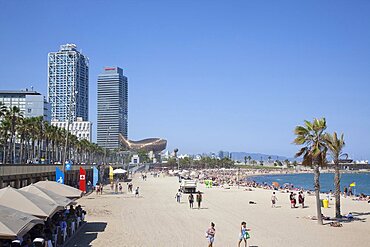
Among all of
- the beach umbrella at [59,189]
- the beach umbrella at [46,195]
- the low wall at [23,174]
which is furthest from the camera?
the low wall at [23,174]

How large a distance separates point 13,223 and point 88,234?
927cm

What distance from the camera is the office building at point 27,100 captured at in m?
142

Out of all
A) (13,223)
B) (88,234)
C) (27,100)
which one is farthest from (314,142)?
(27,100)

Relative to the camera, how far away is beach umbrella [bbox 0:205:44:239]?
10.0 meters

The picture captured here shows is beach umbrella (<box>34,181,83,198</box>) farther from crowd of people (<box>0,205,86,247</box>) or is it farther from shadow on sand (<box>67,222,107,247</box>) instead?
shadow on sand (<box>67,222,107,247</box>)

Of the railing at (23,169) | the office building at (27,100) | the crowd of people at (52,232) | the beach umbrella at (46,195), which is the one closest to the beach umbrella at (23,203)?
the crowd of people at (52,232)

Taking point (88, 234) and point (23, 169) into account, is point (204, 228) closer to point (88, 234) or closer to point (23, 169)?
point (88, 234)

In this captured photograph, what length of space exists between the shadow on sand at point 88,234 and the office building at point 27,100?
125483 millimetres

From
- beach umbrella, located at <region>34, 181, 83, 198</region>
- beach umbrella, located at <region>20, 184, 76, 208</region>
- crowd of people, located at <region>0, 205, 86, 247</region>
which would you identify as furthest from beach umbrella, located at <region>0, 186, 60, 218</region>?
beach umbrella, located at <region>34, 181, 83, 198</region>

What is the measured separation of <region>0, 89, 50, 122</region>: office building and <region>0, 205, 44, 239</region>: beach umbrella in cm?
13573

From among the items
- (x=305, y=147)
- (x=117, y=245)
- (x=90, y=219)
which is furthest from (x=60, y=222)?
(x=305, y=147)

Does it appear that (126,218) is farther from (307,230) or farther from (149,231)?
(307,230)

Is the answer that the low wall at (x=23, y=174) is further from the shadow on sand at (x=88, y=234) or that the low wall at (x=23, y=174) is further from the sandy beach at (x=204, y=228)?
the shadow on sand at (x=88, y=234)

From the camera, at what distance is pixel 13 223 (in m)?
10.7
